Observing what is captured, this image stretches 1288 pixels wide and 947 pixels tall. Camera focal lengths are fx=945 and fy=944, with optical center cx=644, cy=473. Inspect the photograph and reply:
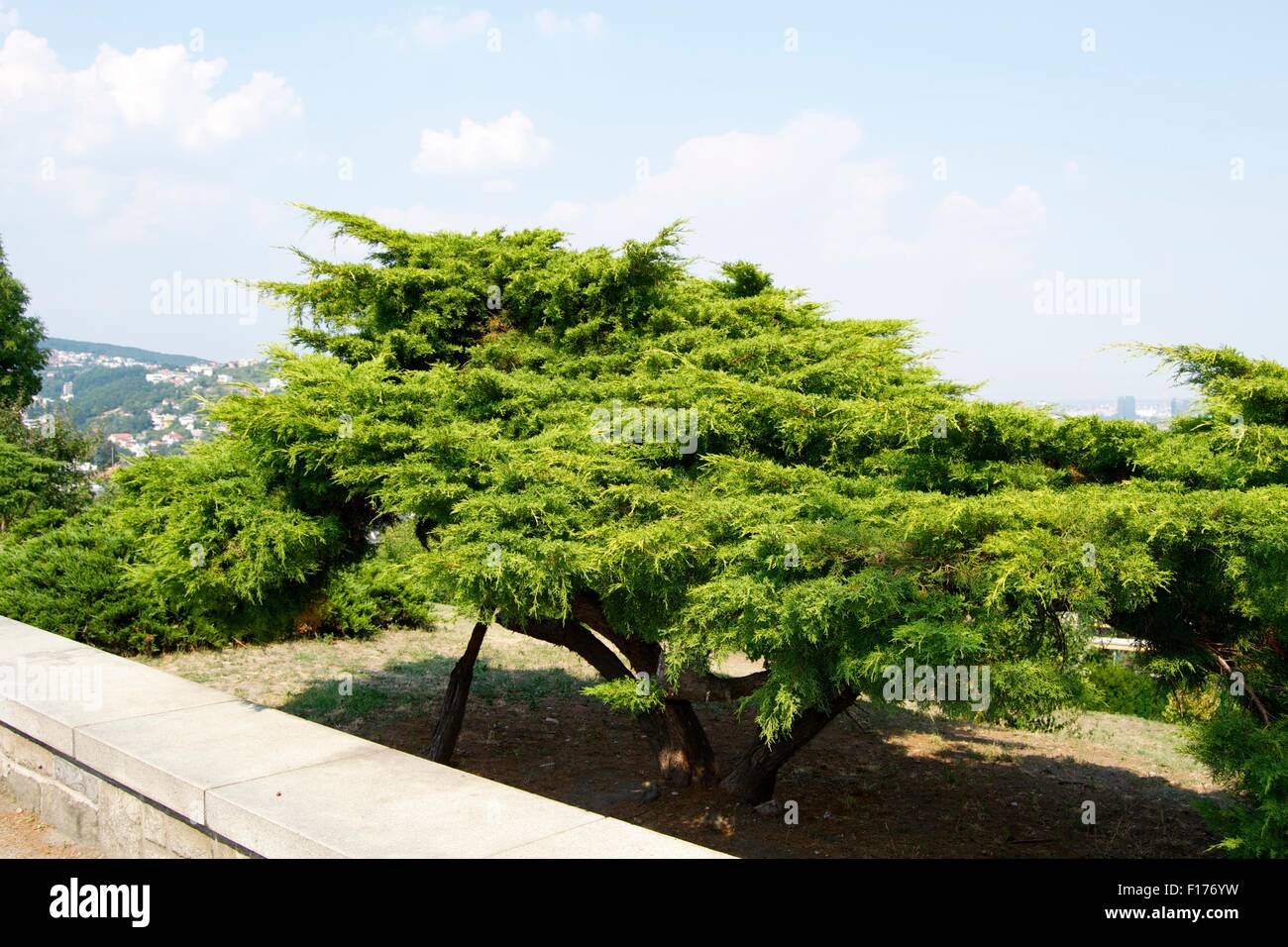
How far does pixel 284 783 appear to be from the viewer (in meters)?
3.56

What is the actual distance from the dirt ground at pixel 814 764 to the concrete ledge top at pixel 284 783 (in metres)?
3.45

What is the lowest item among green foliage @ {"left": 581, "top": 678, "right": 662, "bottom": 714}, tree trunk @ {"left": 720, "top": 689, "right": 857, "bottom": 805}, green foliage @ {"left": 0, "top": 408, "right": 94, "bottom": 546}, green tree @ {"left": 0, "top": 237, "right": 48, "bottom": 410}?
tree trunk @ {"left": 720, "top": 689, "right": 857, "bottom": 805}

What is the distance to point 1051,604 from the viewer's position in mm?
4348

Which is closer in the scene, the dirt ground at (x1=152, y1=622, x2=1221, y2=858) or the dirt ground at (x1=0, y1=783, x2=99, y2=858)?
the dirt ground at (x1=0, y1=783, x2=99, y2=858)

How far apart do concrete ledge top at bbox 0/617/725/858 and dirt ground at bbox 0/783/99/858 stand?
A: 0.40 meters

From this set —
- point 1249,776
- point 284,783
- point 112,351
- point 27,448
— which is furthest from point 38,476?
point 112,351

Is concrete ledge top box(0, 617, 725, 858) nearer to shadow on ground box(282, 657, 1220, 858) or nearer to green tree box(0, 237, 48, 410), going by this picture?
shadow on ground box(282, 657, 1220, 858)

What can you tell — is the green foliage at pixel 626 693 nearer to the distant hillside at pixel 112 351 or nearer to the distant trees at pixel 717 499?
the distant trees at pixel 717 499

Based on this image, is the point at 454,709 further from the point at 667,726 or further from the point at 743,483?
the point at 743,483

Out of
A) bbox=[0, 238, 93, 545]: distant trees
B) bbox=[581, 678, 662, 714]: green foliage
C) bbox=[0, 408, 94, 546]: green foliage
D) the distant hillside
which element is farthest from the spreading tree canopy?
the distant hillside

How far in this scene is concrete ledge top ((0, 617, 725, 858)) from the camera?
3.04m

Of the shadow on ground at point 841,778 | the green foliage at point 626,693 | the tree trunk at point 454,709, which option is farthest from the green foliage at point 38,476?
the green foliage at point 626,693
